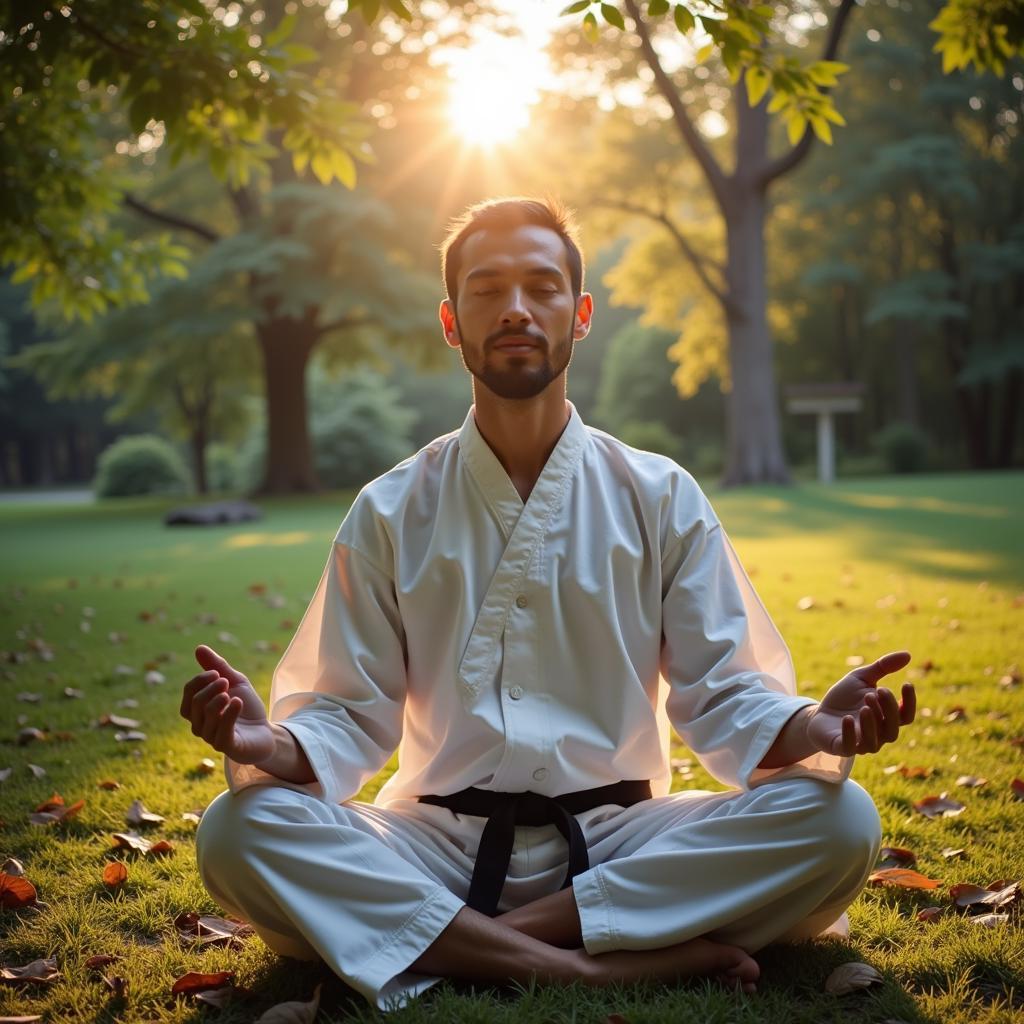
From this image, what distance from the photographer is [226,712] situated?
2312 mm

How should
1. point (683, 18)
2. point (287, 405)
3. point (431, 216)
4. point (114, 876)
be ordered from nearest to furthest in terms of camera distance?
point (114, 876) < point (683, 18) < point (431, 216) < point (287, 405)

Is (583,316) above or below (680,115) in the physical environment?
below

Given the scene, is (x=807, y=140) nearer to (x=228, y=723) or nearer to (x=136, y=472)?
(x=228, y=723)

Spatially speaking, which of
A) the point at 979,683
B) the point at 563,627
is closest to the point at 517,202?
the point at 563,627

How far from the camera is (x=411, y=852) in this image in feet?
8.93

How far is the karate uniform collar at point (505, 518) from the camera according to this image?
2.75 m

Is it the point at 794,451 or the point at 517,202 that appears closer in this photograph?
the point at 517,202


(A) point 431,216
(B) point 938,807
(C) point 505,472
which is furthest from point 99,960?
(A) point 431,216

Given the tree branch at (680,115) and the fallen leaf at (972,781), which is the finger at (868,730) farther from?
the tree branch at (680,115)

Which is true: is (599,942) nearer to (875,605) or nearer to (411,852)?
(411,852)

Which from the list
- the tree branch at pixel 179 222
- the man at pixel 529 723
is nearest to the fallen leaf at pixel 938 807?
the man at pixel 529 723

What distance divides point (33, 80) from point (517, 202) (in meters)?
4.54

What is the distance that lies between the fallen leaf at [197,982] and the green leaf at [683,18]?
3557mm

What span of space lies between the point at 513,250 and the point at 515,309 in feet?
0.64
